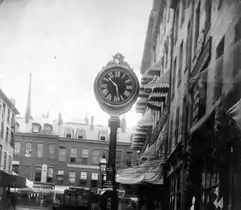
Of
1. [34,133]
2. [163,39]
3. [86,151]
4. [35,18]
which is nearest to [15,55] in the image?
[35,18]

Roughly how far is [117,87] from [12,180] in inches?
38.0

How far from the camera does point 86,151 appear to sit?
114 inches

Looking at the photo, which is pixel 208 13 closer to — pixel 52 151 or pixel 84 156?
pixel 84 156

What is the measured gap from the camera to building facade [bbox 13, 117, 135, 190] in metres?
2.81

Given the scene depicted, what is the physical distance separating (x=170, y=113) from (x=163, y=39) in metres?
0.56

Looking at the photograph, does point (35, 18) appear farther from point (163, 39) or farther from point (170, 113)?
point (170, 113)

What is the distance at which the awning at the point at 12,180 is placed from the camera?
110 inches

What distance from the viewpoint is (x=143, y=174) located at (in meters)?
2.70

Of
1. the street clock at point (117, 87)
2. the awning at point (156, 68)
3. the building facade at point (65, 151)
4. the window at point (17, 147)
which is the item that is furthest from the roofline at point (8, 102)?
the awning at point (156, 68)

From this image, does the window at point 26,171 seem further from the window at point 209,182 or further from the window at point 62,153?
the window at point 209,182

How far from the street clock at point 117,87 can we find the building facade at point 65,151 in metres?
0.14

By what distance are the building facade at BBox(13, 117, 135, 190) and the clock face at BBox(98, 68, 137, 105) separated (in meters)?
0.18

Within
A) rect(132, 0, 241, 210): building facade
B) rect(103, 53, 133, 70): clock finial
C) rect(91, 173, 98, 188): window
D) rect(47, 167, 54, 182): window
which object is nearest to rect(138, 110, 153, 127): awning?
rect(132, 0, 241, 210): building facade

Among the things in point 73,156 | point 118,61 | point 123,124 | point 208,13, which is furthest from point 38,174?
point 208,13
